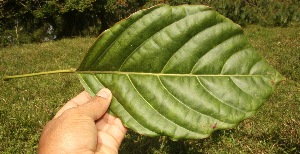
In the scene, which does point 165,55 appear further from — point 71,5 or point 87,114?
point 71,5

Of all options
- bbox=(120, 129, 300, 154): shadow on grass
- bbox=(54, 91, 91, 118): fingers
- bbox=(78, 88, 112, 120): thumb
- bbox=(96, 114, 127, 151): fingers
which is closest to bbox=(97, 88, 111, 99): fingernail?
bbox=(78, 88, 112, 120): thumb

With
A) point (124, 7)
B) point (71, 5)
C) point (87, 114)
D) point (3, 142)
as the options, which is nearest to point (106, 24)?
point (124, 7)

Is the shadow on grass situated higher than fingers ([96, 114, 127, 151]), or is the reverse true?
fingers ([96, 114, 127, 151])

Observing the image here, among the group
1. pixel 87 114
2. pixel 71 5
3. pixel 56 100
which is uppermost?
pixel 87 114

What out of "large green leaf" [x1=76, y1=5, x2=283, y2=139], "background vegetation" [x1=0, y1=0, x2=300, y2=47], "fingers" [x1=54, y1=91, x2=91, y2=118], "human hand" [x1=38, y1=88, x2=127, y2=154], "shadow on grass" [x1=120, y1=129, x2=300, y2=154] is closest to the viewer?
"large green leaf" [x1=76, y1=5, x2=283, y2=139]

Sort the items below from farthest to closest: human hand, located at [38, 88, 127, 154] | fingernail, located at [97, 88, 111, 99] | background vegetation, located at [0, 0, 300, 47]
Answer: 1. background vegetation, located at [0, 0, 300, 47]
2. human hand, located at [38, 88, 127, 154]
3. fingernail, located at [97, 88, 111, 99]

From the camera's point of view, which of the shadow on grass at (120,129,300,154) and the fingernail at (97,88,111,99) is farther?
the shadow on grass at (120,129,300,154)

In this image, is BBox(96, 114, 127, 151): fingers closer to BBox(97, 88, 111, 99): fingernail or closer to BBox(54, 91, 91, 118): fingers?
BBox(54, 91, 91, 118): fingers
